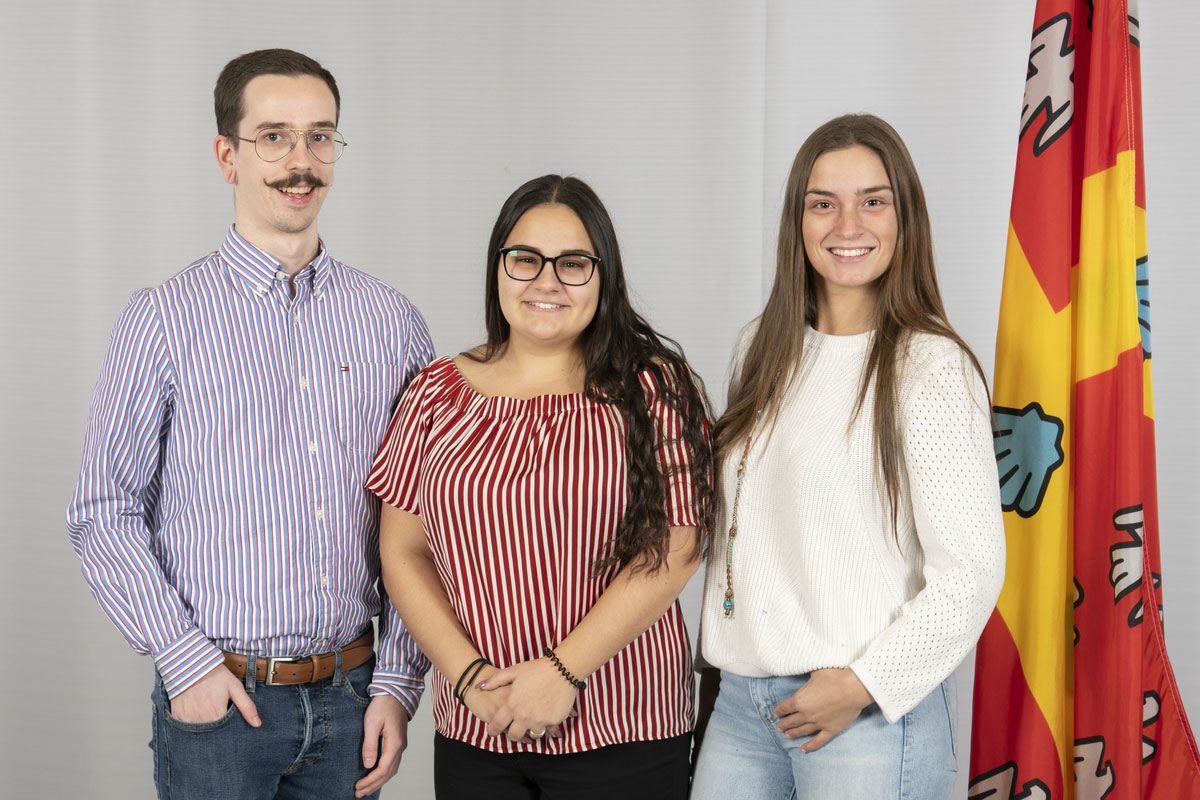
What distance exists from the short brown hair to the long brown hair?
80cm

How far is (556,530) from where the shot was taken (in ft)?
5.56

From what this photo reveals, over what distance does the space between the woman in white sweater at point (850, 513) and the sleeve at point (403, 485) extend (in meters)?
0.47

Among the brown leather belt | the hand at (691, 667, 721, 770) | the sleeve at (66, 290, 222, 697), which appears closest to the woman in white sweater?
the hand at (691, 667, 721, 770)

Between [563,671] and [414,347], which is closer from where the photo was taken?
[563,671]

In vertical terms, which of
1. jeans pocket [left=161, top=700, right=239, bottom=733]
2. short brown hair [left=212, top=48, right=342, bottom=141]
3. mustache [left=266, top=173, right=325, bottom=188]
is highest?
short brown hair [left=212, top=48, right=342, bottom=141]

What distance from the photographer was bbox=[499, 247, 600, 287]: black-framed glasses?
178 cm

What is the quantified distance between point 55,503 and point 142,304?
173cm

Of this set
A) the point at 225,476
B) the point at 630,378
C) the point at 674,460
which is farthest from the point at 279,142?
the point at 674,460

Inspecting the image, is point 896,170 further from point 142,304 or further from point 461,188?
point 461,188

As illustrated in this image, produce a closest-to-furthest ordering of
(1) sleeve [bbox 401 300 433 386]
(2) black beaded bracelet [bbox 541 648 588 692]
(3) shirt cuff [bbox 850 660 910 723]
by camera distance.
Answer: (3) shirt cuff [bbox 850 660 910 723] < (2) black beaded bracelet [bbox 541 648 588 692] < (1) sleeve [bbox 401 300 433 386]

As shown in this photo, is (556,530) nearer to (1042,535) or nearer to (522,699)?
(522,699)

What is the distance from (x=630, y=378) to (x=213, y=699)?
77cm

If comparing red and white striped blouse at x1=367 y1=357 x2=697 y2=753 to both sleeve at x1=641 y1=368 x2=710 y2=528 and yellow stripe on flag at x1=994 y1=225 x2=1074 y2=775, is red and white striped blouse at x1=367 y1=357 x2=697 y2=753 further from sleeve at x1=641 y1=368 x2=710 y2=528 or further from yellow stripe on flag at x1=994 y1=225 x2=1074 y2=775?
yellow stripe on flag at x1=994 y1=225 x2=1074 y2=775

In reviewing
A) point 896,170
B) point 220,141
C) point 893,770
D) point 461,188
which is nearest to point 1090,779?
point 893,770
